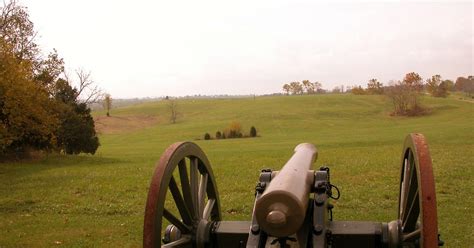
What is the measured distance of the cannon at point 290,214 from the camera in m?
3.36

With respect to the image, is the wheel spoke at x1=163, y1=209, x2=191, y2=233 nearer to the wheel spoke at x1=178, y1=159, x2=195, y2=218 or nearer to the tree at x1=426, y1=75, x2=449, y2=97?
the wheel spoke at x1=178, y1=159, x2=195, y2=218

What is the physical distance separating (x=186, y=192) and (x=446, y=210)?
23.9 feet

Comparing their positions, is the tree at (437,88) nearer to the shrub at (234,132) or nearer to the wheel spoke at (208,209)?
the shrub at (234,132)

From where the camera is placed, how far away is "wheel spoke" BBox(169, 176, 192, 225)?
452 centimetres

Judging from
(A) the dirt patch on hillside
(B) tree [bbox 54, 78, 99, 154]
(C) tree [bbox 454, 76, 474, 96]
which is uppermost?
(C) tree [bbox 454, 76, 474, 96]

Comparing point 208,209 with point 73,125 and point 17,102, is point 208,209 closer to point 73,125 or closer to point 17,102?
point 17,102

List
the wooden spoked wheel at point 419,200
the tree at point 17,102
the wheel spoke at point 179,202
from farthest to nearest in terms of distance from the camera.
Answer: the tree at point 17,102 → the wheel spoke at point 179,202 → the wooden spoked wheel at point 419,200

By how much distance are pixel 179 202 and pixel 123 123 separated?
9403 centimetres

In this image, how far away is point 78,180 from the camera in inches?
667

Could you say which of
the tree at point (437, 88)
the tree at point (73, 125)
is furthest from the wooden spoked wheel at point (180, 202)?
the tree at point (437, 88)

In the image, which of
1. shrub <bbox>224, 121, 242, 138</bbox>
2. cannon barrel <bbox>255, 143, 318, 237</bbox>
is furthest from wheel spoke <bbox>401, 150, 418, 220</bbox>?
shrub <bbox>224, 121, 242, 138</bbox>

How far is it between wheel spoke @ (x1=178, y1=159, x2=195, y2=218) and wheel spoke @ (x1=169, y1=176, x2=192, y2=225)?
0.37 ft

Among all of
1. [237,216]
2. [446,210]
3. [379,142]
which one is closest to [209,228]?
[237,216]

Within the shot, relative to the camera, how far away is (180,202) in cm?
466
